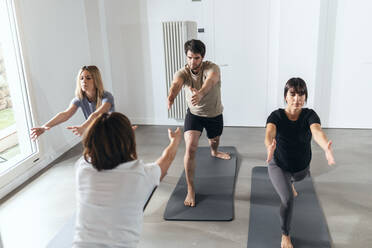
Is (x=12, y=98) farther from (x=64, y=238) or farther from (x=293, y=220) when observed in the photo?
(x=293, y=220)

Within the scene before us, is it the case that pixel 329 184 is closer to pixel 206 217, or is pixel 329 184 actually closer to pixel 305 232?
pixel 305 232

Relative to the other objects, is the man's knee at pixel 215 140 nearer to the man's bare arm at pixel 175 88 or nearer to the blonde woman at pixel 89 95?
the man's bare arm at pixel 175 88

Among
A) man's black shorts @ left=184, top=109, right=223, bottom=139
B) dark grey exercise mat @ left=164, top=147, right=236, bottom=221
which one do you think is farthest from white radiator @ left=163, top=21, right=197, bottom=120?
man's black shorts @ left=184, top=109, right=223, bottom=139

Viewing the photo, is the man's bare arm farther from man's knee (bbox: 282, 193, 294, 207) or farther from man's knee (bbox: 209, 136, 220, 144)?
man's knee (bbox: 282, 193, 294, 207)

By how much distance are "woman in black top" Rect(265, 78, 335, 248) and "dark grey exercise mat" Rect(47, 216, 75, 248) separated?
1.57 metres

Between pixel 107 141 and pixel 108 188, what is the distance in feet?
0.62

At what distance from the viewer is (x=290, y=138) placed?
2.53 m

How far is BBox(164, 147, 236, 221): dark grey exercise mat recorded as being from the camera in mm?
2994

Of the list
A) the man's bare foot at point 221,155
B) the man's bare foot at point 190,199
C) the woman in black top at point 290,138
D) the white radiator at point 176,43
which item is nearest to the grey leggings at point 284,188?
the woman in black top at point 290,138

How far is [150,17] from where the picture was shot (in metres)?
5.04

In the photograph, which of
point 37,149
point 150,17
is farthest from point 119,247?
point 150,17

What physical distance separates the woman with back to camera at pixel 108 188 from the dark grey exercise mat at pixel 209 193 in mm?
1507

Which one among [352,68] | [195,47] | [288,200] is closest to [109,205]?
[288,200]

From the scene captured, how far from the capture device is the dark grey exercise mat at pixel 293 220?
2596 mm
